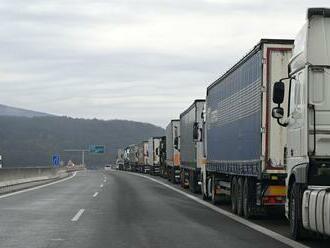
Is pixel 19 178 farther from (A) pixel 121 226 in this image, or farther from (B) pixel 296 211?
(B) pixel 296 211

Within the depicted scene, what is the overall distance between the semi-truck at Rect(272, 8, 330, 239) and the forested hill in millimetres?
128890

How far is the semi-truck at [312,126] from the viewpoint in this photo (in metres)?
10.9

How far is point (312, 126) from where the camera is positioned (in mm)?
11086

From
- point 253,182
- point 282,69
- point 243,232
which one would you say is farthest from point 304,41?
point 253,182

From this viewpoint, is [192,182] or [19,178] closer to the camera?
[192,182]

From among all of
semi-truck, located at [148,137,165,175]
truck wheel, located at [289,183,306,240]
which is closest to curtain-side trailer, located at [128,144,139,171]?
semi-truck, located at [148,137,165,175]

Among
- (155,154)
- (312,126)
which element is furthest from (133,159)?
(312,126)

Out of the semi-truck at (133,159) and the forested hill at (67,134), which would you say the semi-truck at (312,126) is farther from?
the forested hill at (67,134)

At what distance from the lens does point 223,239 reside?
1230 centimetres

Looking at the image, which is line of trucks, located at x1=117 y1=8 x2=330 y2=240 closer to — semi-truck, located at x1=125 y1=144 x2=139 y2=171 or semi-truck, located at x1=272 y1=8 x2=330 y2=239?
semi-truck, located at x1=272 y1=8 x2=330 y2=239

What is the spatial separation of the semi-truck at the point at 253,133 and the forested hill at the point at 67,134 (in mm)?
121274

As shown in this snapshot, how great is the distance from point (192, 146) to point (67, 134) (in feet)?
495

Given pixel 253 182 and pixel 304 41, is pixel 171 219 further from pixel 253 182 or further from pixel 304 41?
pixel 304 41

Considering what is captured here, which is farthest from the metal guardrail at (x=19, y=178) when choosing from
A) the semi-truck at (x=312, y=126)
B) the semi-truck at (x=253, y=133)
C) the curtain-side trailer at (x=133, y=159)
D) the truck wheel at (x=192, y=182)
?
the curtain-side trailer at (x=133, y=159)
